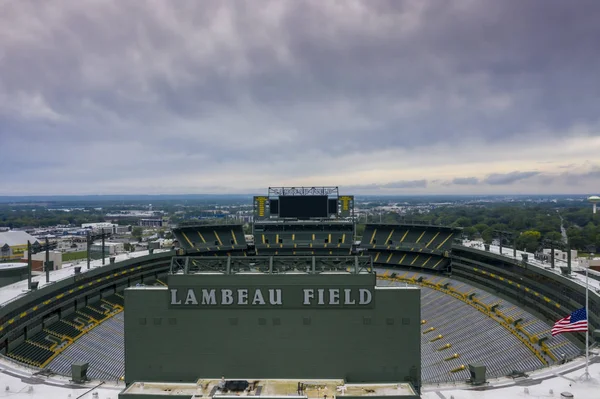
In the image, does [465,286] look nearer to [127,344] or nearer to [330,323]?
[330,323]

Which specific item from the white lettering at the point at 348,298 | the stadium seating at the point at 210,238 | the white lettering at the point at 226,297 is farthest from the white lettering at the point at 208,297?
the stadium seating at the point at 210,238

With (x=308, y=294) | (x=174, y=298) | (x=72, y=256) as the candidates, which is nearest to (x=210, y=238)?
(x=72, y=256)

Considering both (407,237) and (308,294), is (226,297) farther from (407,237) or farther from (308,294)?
(407,237)

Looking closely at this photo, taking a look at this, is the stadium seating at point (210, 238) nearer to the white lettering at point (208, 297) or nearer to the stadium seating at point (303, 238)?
the stadium seating at point (303, 238)

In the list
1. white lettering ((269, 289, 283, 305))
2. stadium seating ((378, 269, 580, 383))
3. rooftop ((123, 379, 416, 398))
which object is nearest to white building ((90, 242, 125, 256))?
stadium seating ((378, 269, 580, 383))

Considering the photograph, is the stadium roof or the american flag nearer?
the stadium roof

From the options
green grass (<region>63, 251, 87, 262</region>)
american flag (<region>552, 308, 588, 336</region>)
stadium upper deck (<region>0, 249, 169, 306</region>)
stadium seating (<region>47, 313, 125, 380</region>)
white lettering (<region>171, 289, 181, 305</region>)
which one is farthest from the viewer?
green grass (<region>63, 251, 87, 262</region>)

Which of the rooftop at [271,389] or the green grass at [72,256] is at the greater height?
the rooftop at [271,389]

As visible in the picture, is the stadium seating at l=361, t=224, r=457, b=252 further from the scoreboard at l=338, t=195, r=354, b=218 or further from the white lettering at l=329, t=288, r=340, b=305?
the white lettering at l=329, t=288, r=340, b=305
